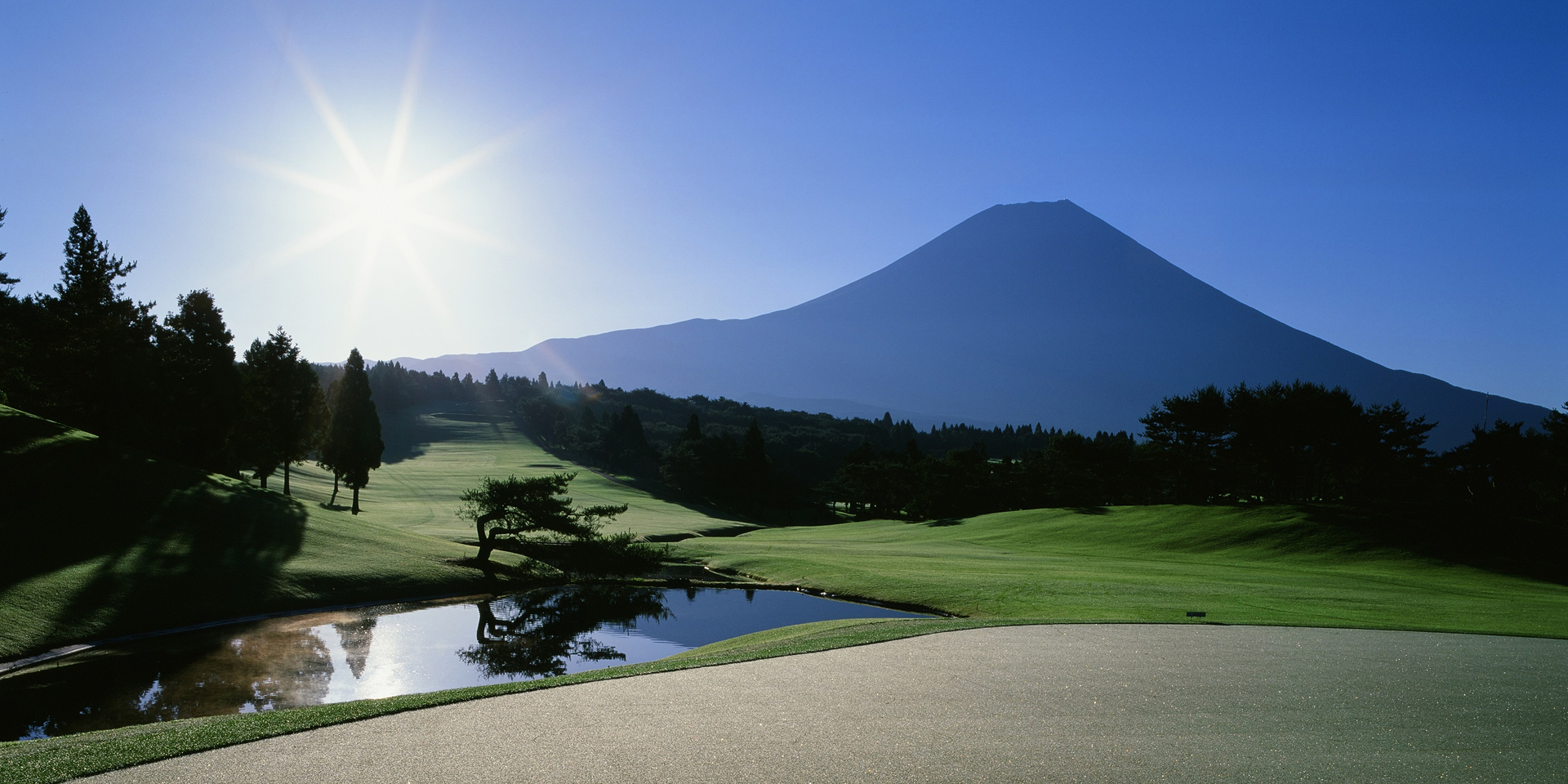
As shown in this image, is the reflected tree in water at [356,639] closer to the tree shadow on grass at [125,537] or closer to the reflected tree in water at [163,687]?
the reflected tree in water at [163,687]

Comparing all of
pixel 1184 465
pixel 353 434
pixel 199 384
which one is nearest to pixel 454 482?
pixel 353 434

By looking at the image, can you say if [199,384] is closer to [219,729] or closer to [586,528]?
[586,528]

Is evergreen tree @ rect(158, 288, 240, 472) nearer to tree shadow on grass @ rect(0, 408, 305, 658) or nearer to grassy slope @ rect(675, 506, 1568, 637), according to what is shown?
tree shadow on grass @ rect(0, 408, 305, 658)

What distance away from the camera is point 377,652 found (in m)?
20.8

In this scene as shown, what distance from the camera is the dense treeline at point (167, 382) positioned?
119 ft

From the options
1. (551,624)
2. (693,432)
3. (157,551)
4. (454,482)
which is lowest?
(551,624)

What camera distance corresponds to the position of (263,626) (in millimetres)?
22422

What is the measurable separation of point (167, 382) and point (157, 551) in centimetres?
2044

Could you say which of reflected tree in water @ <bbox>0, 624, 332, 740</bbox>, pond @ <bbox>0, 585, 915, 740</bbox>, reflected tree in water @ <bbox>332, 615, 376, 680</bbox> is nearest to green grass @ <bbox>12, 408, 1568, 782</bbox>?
pond @ <bbox>0, 585, 915, 740</bbox>

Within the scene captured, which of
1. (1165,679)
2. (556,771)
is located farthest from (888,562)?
(556,771)

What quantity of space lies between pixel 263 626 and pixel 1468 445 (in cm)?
8691

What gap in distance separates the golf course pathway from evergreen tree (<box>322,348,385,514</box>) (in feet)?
169

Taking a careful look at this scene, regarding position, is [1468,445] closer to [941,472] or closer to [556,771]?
[941,472]

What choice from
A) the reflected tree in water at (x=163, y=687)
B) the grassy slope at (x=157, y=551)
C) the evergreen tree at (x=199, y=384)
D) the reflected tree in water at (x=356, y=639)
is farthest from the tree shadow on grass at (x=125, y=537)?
the evergreen tree at (x=199, y=384)
